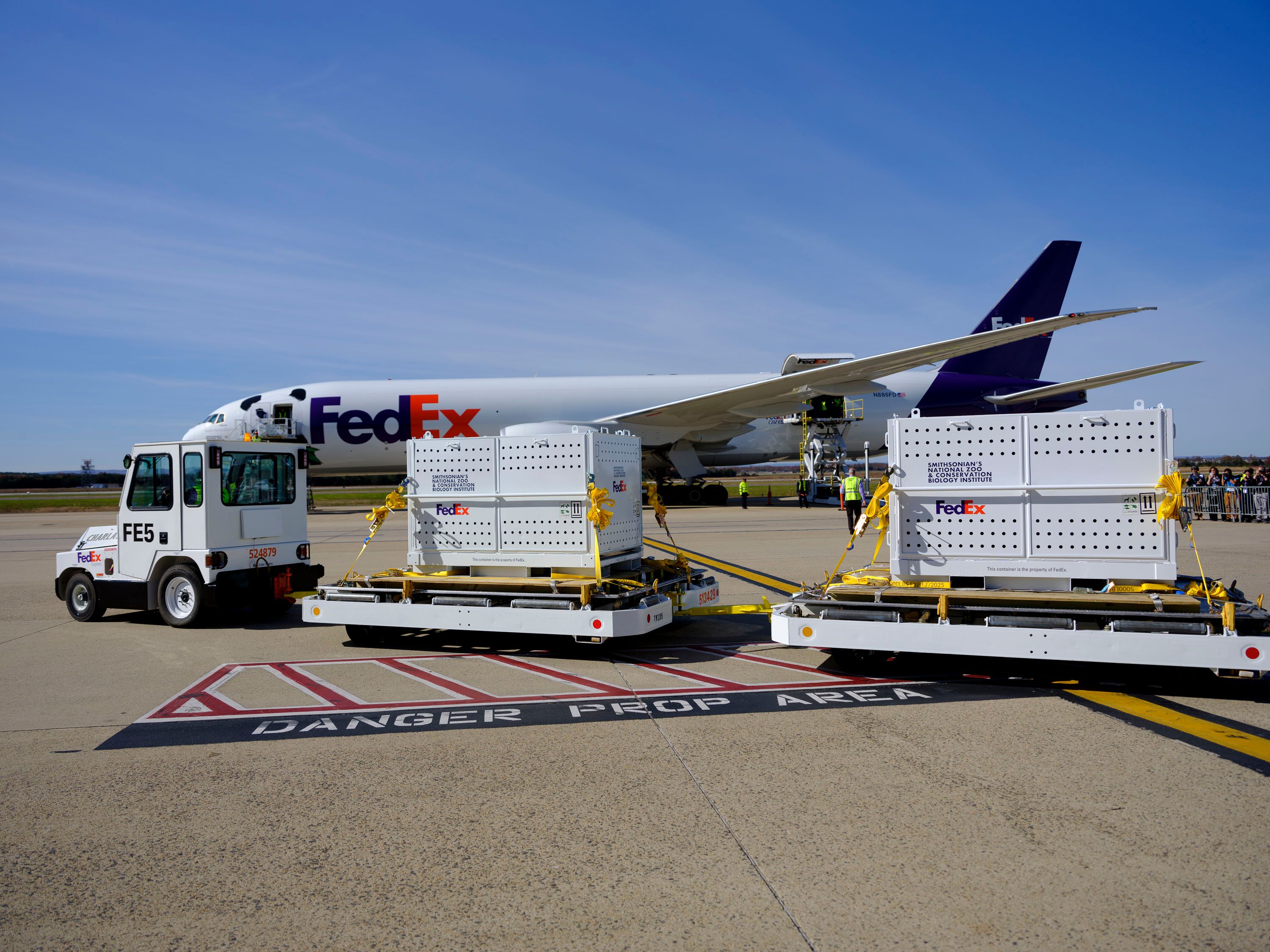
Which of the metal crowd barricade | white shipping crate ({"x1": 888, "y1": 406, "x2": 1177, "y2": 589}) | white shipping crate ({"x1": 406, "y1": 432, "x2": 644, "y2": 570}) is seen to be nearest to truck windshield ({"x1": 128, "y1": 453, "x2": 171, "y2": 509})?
white shipping crate ({"x1": 406, "y1": 432, "x2": 644, "y2": 570})

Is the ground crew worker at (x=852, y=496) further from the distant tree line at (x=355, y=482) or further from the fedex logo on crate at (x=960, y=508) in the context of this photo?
the distant tree line at (x=355, y=482)

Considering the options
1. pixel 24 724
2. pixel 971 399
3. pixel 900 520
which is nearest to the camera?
pixel 24 724

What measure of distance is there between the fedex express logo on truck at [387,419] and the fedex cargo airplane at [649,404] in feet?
0.12

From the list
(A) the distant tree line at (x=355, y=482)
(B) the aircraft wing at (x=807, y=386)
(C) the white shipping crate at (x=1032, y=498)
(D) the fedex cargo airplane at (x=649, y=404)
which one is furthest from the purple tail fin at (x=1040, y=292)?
(A) the distant tree line at (x=355, y=482)

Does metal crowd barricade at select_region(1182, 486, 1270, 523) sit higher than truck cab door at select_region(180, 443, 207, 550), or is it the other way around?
truck cab door at select_region(180, 443, 207, 550)

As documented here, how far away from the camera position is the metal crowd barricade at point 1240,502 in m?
25.7

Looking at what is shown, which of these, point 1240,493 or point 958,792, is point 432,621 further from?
point 1240,493

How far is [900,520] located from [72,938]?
6.47 metres

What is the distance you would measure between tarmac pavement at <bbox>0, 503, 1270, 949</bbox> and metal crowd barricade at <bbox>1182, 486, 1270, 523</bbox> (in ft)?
78.3

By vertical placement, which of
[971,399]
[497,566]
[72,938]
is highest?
[971,399]

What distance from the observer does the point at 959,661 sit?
25.4ft

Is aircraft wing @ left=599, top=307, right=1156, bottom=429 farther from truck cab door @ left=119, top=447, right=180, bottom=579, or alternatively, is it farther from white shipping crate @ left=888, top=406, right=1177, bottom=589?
truck cab door @ left=119, top=447, right=180, bottom=579

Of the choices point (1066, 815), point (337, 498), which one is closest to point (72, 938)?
point (1066, 815)

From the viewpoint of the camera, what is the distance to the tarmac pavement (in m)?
3.33
